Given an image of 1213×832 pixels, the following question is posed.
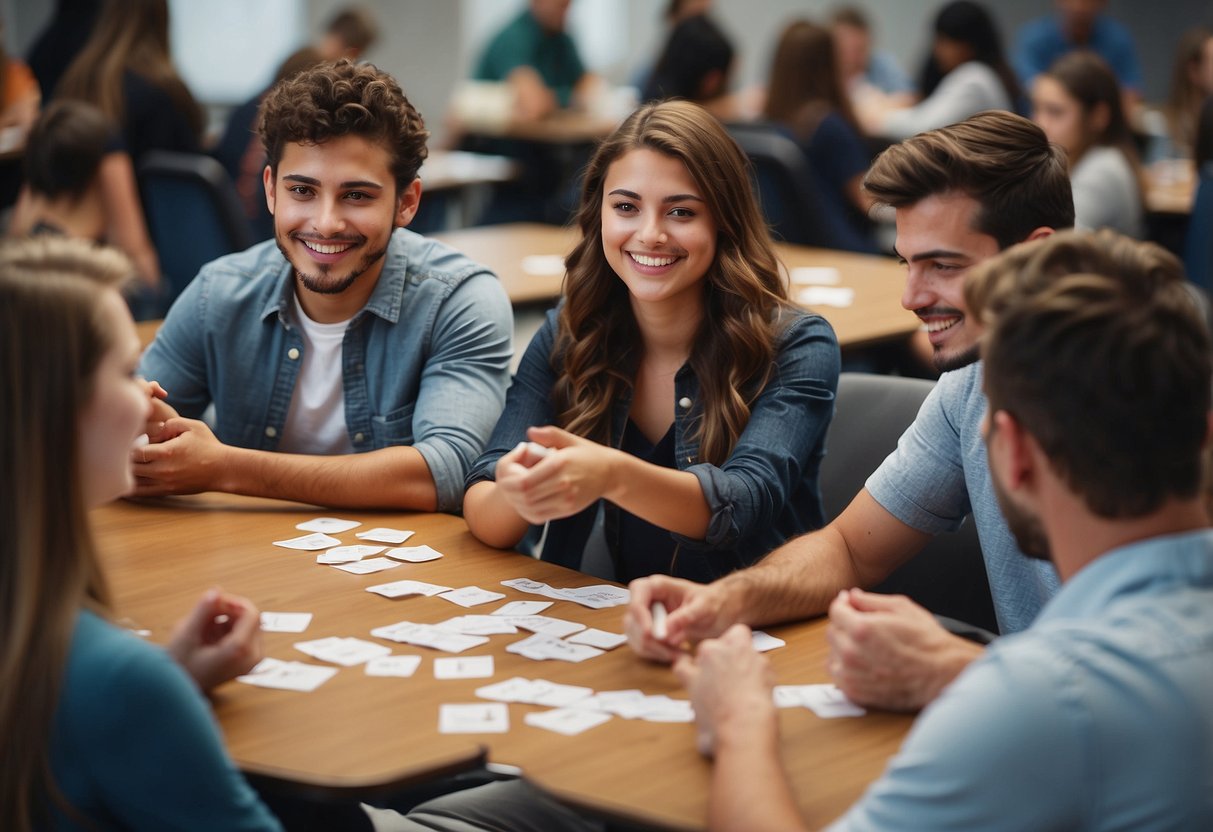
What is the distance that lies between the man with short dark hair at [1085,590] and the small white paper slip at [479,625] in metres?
0.46

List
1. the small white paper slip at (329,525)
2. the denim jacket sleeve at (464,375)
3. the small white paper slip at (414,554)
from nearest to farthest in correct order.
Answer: the small white paper slip at (414,554), the small white paper slip at (329,525), the denim jacket sleeve at (464,375)

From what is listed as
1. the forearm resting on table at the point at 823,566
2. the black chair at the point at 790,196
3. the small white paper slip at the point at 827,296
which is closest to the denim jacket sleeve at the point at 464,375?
the forearm resting on table at the point at 823,566

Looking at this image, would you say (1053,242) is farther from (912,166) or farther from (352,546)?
(352,546)

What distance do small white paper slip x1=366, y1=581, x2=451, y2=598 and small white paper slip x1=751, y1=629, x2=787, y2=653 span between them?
0.43 meters

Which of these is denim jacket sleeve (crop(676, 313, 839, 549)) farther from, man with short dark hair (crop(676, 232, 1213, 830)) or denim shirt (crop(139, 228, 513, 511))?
man with short dark hair (crop(676, 232, 1213, 830))

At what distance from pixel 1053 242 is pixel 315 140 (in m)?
1.52

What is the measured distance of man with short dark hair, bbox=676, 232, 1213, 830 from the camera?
1138 millimetres

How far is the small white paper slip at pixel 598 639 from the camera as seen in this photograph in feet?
5.76

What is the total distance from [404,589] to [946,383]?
0.81 m

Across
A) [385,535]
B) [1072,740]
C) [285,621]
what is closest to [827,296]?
[385,535]

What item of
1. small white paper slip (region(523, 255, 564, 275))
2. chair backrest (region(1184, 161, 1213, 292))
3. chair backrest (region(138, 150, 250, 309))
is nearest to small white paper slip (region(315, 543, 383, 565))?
Result: small white paper slip (region(523, 255, 564, 275))

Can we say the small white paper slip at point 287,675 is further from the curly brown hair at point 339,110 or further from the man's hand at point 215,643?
the curly brown hair at point 339,110

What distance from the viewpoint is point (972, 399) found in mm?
1971

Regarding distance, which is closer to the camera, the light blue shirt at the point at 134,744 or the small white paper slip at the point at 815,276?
the light blue shirt at the point at 134,744
